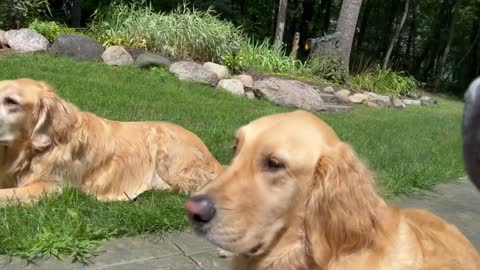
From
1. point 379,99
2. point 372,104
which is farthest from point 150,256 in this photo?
point 379,99

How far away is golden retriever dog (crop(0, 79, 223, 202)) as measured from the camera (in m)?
4.36

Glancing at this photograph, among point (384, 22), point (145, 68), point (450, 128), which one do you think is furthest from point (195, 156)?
point (384, 22)

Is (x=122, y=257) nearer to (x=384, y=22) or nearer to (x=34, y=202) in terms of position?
(x=34, y=202)

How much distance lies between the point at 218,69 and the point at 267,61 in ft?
8.95

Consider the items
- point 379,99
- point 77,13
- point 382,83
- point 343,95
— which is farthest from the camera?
point 77,13

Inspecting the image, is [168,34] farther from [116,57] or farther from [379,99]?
[379,99]

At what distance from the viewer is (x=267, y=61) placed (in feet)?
48.7

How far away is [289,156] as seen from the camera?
2.36 m

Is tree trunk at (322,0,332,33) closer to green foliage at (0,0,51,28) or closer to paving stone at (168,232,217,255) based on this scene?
green foliage at (0,0,51,28)

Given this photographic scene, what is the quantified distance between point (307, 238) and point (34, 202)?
8.57 ft

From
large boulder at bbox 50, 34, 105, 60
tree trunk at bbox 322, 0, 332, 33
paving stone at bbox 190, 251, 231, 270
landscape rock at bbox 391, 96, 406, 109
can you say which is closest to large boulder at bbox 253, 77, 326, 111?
landscape rock at bbox 391, 96, 406, 109

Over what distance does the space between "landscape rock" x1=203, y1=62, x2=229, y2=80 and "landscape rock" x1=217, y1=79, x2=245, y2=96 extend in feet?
1.37

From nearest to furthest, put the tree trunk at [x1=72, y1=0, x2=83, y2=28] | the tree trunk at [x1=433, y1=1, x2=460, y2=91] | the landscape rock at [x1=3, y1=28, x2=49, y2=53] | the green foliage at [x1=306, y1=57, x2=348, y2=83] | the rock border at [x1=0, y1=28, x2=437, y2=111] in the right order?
the landscape rock at [x1=3, y1=28, x2=49, y2=53]
the rock border at [x1=0, y1=28, x2=437, y2=111]
the green foliage at [x1=306, y1=57, x2=348, y2=83]
the tree trunk at [x1=72, y1=0, x2=83, y2=28]
the tree trunk at [x1=433, y1=1, x2=460, y2=91]

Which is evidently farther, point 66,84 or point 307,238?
point 66,84
